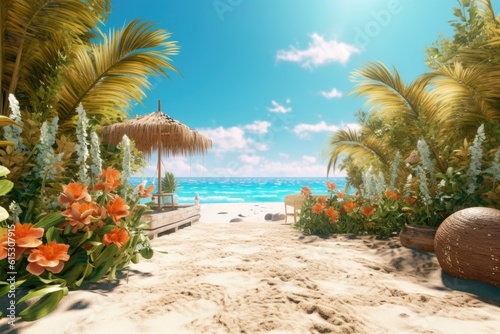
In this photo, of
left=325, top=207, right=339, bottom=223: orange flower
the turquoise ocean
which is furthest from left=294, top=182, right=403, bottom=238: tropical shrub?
the turquoise ocean

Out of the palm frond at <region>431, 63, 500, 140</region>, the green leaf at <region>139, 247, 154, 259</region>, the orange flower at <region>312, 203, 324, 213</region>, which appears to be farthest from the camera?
the orange flower at <region>312, 203, 324, 213</region>

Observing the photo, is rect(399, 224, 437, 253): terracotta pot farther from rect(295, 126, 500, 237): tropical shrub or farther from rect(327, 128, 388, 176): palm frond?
rect(327, 128, 388, 176): palm frond

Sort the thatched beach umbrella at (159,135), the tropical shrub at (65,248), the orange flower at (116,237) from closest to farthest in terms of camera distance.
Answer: the tropical shrub at (65,248)
the orange flower at (116,237)
the thatched beach umbrella at (159,135)

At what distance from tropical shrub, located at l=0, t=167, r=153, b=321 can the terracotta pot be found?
12.9 ft

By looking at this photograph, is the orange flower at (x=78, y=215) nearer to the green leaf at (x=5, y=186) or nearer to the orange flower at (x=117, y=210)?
the orange flower at (x=117, y=210)

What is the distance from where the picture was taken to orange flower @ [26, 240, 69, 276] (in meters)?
2.43

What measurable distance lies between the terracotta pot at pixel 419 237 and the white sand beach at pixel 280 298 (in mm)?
220

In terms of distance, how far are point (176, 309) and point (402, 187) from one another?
17.8ft

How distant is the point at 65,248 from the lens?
257 cm

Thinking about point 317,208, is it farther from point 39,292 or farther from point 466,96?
point 39,292

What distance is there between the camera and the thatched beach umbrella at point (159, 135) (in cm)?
923

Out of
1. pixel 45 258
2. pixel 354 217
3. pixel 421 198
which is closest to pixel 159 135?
pixel 354 217

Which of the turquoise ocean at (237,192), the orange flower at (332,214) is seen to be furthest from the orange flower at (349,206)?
the turquoise ocean at (237,192)

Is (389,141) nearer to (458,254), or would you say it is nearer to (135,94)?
(458,254)
